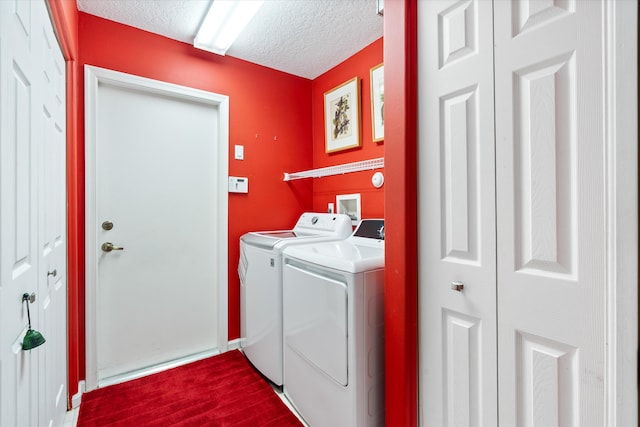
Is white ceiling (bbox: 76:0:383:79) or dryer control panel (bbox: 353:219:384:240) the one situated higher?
white ceiling (bbox: 76:0:383:79)

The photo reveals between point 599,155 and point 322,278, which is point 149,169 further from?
point 599,155

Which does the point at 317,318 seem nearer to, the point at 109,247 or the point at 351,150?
the point at 351,150

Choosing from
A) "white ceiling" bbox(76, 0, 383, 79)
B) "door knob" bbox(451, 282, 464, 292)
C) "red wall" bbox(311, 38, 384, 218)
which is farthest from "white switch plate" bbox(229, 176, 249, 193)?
"door knob" bbox(451, 282, 464, 292)

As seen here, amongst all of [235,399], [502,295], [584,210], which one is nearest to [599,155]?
[584,210]

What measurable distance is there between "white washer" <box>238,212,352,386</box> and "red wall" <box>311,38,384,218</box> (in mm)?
270

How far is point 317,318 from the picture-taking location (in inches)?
56.5

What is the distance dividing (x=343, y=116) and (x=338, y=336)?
179cm

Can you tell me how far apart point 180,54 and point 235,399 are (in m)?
2.43

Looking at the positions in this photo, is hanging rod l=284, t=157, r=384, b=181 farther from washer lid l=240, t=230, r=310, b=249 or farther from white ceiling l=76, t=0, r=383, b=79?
white ceiling l=76, t=0, r=383, b=79

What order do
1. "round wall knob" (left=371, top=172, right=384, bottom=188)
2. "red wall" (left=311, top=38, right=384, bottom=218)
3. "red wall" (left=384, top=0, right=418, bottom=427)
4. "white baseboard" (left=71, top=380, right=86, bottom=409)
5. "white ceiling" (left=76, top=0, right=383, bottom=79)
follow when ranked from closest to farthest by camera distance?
"red wall" (left=384, top=0, right=418, bottom=427) → "white baseboard" (left=71, top=380, right=86, bottom=409) → "white ceiling" (left=76, top=0, right=383, bottom=79) → "round wall knob" (left=371, top=172, right=384, bottom=188) → "red wall" (left=311, top=38, right=384, bottom=218)

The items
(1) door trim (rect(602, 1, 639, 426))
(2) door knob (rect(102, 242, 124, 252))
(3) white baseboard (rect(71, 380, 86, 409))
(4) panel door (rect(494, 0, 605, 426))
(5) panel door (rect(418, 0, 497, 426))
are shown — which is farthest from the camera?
(2) door knob (rect(102, 242, 124, 252))

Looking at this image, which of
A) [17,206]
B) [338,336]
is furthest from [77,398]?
[338,336]

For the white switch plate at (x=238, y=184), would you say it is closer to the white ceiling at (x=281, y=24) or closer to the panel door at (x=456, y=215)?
the white ceiling at (x=281, y=24)

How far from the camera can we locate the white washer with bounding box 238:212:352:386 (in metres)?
1.81
